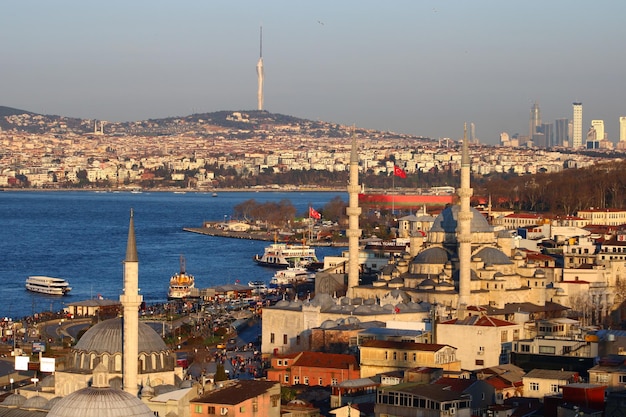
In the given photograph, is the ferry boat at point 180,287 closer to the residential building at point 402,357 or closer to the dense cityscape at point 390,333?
the dense cityscape at point 390,333

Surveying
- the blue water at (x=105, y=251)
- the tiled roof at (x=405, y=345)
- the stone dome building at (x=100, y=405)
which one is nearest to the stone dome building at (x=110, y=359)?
the stone dome building at (x=100, y=405)

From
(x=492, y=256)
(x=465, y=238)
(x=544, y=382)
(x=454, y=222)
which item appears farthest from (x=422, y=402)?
(x=454, y=222)

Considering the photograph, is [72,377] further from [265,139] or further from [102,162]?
[265,139]

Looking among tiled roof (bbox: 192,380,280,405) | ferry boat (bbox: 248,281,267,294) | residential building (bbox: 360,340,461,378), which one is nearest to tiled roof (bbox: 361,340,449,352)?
residential building (bbox: 360,340,461,378)

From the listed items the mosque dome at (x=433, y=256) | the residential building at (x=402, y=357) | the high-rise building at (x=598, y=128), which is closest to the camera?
the residential building at (x=402, y=357)

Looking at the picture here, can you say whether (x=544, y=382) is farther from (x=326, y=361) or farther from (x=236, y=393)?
(x=326, y=361)

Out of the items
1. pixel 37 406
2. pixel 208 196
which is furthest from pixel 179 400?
pixel 208 196
